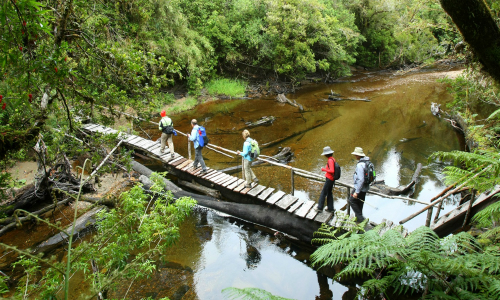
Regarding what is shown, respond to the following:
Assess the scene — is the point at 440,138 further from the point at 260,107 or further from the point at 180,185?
the point at 180,185

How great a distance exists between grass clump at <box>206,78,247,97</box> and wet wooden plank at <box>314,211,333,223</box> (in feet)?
56.6

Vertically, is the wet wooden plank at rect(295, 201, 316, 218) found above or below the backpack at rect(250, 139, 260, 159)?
below

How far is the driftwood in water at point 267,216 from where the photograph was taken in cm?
703

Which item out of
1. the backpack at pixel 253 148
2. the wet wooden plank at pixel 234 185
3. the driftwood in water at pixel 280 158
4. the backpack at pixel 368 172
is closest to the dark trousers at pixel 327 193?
the backpack at pixel 368 172

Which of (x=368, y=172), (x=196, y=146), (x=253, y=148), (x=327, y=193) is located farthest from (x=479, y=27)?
(x=196, y=146)

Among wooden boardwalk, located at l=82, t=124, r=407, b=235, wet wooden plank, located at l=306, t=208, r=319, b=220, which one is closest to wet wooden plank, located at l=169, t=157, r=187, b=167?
wooden boardwalk, located at l=82, t=124, r=407, b=235

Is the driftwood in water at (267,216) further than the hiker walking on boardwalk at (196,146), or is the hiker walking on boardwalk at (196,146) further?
the hiker walking on boardwalk at (196,146)

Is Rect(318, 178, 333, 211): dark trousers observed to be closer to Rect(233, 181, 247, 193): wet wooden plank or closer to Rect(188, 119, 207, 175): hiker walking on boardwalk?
Rect(233, 181, 247, 193): wet wooden plank

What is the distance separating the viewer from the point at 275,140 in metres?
14.3

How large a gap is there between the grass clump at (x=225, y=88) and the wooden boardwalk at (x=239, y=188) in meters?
11.6

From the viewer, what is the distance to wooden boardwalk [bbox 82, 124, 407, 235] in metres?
6.84

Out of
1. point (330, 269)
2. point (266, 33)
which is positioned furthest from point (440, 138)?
point (266, 33)

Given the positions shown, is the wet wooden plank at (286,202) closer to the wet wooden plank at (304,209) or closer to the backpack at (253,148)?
the wet wooden plank at (304,209)

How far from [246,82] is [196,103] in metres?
5.88
